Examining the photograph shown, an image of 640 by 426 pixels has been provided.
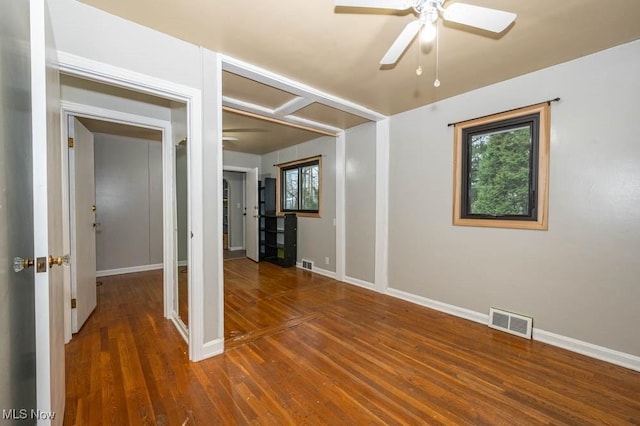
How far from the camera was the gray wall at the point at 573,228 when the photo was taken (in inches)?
80.7

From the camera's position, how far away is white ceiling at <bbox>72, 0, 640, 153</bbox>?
1673 millimetres

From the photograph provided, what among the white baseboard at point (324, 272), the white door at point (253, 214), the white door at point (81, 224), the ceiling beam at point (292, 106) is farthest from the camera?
the white door at point (253, 214)

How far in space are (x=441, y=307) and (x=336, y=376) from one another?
5.90 ft

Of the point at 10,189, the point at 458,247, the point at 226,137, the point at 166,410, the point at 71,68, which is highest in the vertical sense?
the point at 226,137

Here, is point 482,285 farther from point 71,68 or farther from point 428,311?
point 71,68

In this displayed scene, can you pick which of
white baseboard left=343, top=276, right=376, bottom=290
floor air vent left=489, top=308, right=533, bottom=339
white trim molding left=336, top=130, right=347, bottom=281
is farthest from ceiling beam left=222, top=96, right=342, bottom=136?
floor air vent left=489, top=308, right=533, bottom=339

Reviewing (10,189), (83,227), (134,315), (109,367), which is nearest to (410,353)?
(109,367)

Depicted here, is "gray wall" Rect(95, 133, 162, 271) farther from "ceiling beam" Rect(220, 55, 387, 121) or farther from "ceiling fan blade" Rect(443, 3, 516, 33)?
"ceiling fan blade" Rect(443, 3, 516, 33)

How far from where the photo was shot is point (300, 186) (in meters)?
5.49

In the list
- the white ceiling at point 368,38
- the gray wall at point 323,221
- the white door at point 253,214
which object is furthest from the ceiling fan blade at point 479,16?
the white door at point 253,214

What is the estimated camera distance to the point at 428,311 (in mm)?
3125

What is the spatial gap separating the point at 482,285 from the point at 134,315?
385 cm

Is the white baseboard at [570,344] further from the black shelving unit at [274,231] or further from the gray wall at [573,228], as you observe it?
the black shelving unit at [274,231]

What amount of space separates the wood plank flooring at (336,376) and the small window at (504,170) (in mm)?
1182
